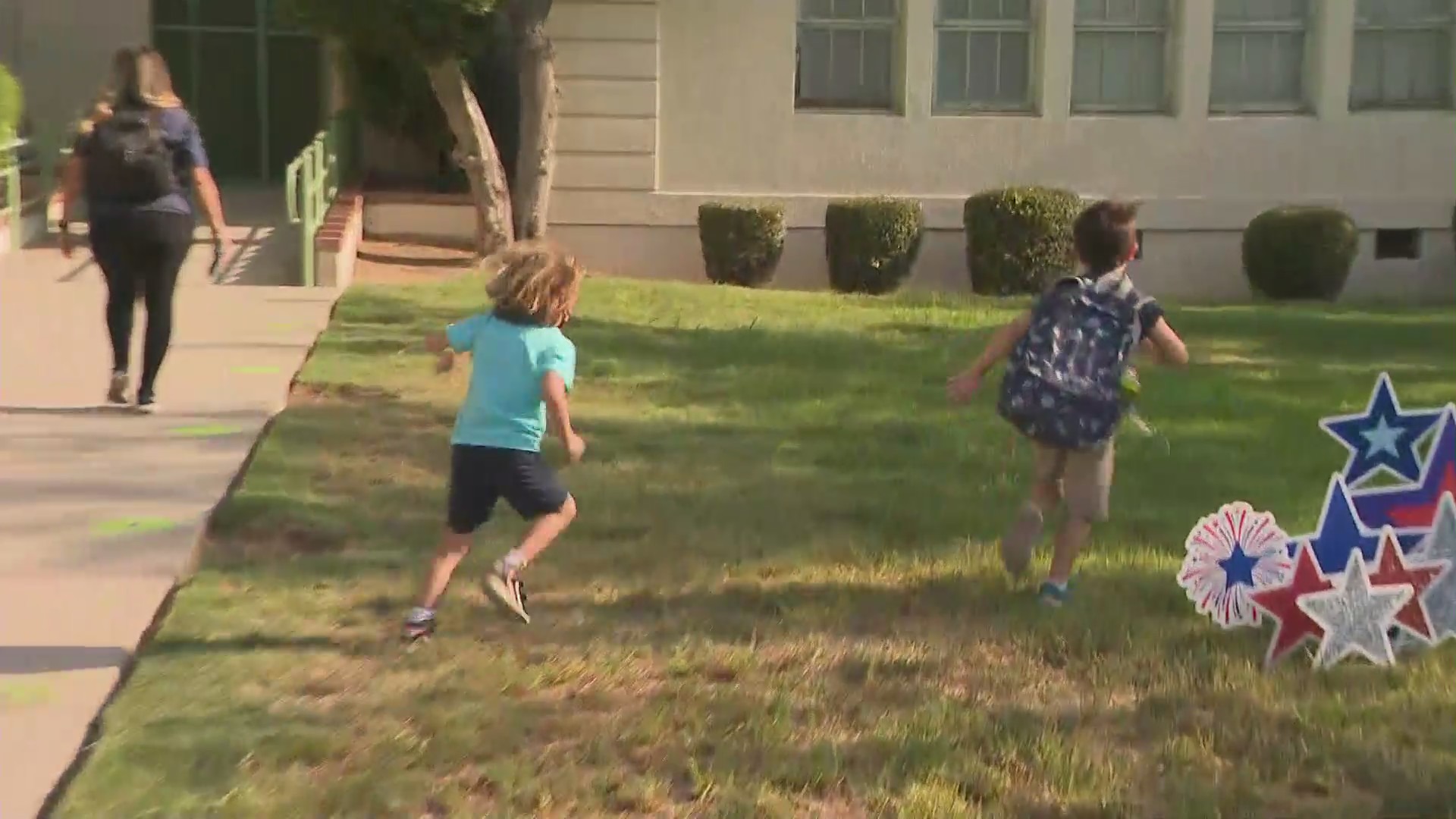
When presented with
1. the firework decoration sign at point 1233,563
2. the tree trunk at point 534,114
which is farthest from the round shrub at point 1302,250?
the firework decoration sign at point 1233,563

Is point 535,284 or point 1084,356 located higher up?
point 535,284

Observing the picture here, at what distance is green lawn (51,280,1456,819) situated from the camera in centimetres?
421

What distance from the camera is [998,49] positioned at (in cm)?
1642

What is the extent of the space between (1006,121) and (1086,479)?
11.1 m

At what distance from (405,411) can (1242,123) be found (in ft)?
34.5

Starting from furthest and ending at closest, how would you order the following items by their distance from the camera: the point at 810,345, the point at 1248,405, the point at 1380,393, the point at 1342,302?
the point at 1342,302 → the point at 810,345 → the point at 1248,405 → the point at 1380,393

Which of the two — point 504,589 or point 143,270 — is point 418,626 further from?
point 143,270

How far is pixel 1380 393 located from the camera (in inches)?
209

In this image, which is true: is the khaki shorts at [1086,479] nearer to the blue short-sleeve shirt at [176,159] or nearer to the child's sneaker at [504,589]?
the child's sneaker at [504,589]

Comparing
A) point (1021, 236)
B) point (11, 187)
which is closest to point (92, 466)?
point (11, 187)

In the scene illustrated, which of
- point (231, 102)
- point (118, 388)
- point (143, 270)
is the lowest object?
point (118, 388)

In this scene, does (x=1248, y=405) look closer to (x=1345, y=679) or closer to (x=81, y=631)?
(x=1345, y=679)

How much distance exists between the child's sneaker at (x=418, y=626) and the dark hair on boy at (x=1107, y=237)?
2.29 metres

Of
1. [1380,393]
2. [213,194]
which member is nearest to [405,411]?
[213,194]
